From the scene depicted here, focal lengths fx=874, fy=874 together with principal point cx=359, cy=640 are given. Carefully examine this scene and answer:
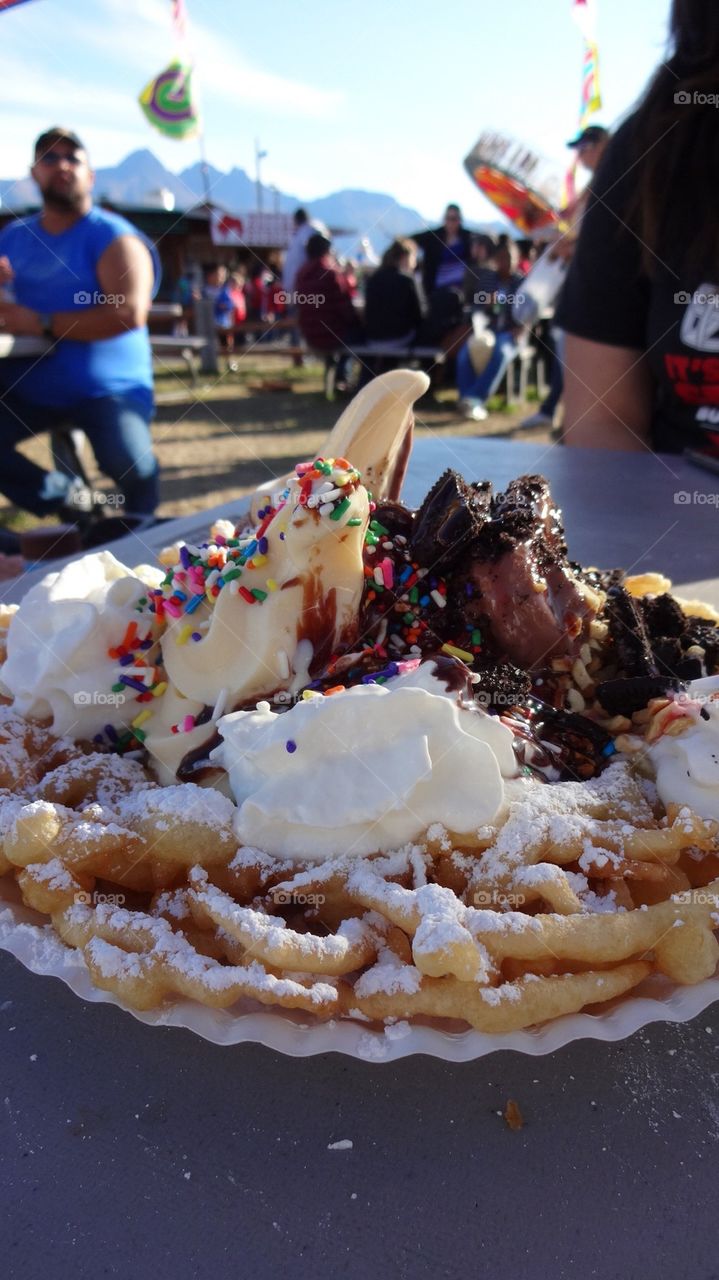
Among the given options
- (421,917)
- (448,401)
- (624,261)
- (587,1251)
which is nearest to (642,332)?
(624,261)

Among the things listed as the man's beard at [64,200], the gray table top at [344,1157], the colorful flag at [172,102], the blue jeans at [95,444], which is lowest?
the blue jeans at [95,444]

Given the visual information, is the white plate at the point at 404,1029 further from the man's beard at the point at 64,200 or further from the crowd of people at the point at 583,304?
the man's beard at the point at 64,200

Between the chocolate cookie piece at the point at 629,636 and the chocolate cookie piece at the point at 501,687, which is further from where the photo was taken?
the chocolate cookie piece at the point at 629,636

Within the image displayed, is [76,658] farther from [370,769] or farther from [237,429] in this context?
[237,429]

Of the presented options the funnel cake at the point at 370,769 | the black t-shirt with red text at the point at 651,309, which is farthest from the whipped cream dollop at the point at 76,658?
the black t-shirt with red text at the point at 651,309

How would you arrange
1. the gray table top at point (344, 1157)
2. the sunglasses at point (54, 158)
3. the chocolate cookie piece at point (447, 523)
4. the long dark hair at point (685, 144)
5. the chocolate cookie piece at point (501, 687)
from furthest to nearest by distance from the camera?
the sunglasses at point (54, 158) < the long dark hair at point (685, 144) < the chocolate cookie piece at point (447, 523) < the chocolate cookie piece at point (501, 687) < the gray table top at point (344, 1157)

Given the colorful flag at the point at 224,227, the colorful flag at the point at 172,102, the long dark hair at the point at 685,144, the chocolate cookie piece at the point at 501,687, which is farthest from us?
the colorful flag at the point at 224,227

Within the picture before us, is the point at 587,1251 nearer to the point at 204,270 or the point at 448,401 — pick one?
the point at 448,401

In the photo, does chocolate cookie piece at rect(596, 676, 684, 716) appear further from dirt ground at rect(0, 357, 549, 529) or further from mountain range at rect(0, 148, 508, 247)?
dirt ground at rect(0, 357, 549, 529)
